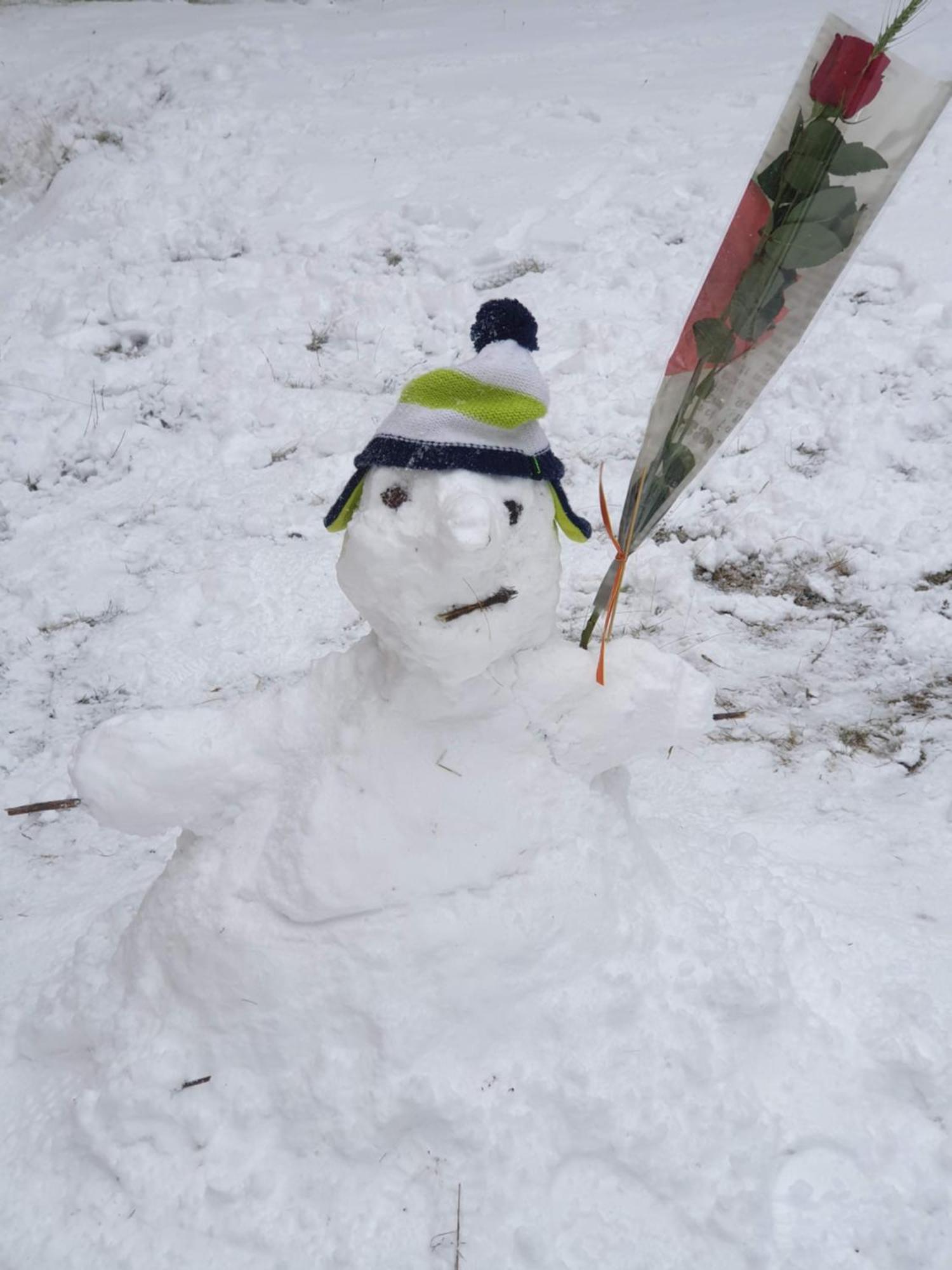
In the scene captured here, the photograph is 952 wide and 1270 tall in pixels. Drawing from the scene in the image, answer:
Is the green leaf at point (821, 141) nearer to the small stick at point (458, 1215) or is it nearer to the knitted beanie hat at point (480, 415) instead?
the knitted beanie hat at point (480, 415)

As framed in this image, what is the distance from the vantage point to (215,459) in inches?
165

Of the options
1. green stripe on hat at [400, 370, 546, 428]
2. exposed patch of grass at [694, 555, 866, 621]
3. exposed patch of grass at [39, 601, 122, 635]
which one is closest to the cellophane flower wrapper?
green stripe on hat at [400, 370, 546, 428]

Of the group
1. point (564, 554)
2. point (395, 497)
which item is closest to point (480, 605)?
point (395, 497)

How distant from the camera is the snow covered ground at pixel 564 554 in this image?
71.2 inches

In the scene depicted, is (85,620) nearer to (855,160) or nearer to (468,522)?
(468,522)

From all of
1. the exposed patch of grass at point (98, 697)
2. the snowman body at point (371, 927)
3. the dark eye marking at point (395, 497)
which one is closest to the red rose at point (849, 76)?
the snowman body at point (371, 927)

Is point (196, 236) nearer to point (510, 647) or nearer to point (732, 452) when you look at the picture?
point (732, 452)

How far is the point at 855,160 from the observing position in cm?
161

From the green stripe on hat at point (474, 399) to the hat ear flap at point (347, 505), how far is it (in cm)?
17

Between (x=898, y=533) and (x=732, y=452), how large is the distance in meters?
0.75

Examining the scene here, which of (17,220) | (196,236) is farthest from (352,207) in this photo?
(17,220)

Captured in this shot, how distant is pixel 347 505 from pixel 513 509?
0.30 metres

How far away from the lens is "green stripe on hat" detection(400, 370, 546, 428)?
5.25 feet

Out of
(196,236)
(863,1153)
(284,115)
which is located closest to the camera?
(863,1153)
